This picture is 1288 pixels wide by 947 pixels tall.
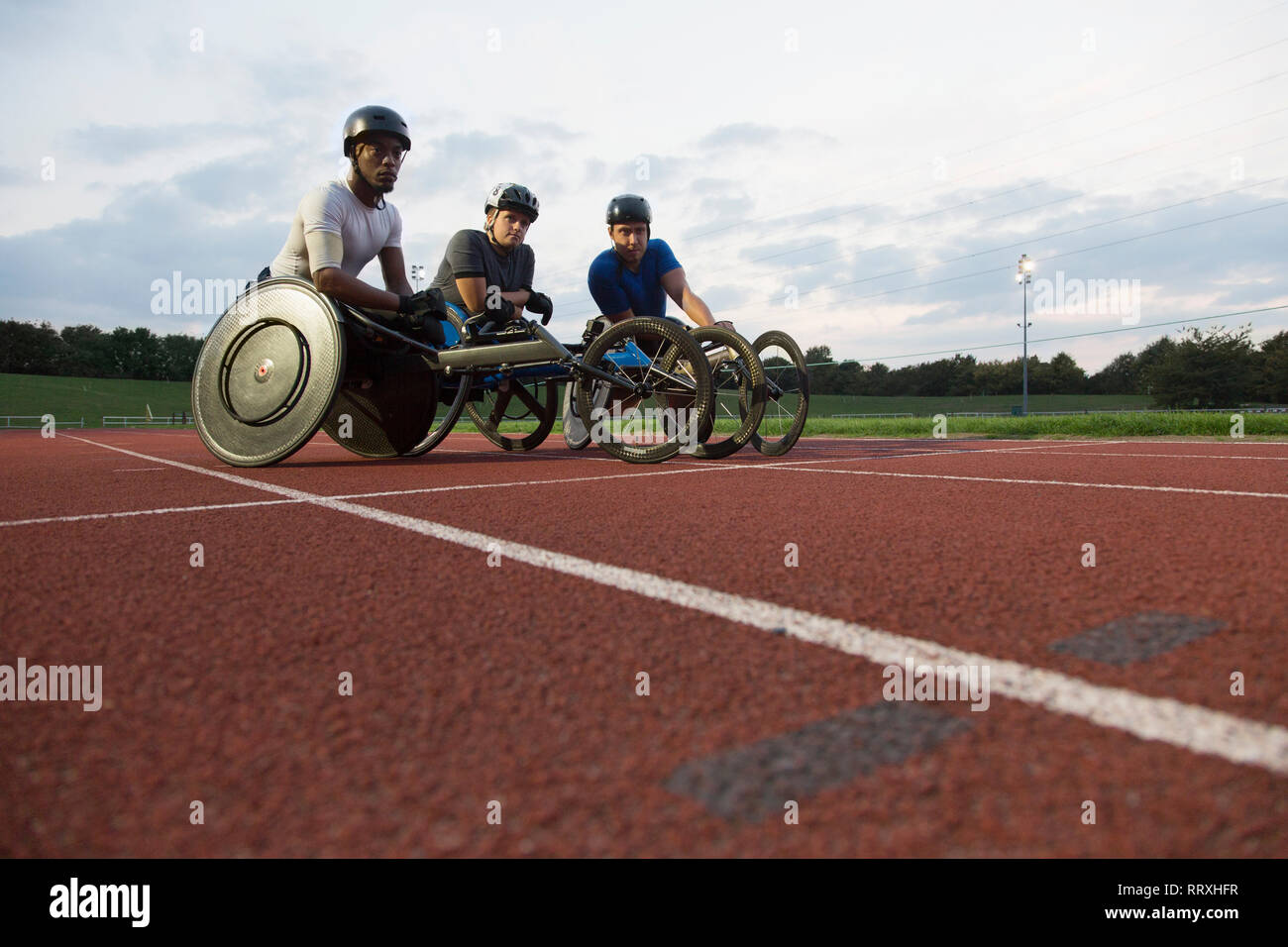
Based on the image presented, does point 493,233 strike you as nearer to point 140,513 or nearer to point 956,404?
point 140,513

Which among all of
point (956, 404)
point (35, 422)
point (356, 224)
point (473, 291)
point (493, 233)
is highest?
point (956, 404)

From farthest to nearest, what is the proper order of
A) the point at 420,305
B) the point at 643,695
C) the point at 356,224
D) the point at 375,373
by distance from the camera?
1. the point at 375,373
2. the point at 356,224
3. the point at 420,305
4. the point at 643,695

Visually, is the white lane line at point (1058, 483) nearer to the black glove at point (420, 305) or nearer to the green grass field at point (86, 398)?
the black glove at point (420, 305)

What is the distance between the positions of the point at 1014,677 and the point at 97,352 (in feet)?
394

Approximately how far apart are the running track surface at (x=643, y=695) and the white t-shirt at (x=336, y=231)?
9.27 feet

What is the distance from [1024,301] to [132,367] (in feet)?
342

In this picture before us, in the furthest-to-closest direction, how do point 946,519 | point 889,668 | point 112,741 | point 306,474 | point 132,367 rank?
1. point 132,367
2. point 306,474
3. point 946,519
4. point 889,668
5. point 112,741

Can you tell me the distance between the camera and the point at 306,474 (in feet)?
15.3

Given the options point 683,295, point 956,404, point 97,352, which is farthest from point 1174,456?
point 97,352

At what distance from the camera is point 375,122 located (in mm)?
5066

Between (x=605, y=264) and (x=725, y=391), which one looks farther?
(x=605, y=264)

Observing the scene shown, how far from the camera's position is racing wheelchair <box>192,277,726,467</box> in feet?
15.8
